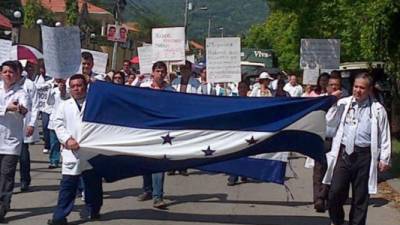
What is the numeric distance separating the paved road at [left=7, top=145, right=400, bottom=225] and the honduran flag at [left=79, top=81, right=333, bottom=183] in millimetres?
810

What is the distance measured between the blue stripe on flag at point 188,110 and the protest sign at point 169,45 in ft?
20.9

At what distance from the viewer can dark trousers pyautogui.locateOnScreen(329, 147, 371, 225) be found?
345 inches

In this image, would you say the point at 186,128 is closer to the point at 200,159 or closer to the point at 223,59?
the point at 200,159

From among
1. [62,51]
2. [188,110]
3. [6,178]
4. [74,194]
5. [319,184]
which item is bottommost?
[319,184]

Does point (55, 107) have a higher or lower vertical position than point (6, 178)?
higher

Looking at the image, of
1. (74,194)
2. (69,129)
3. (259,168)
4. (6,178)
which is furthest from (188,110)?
(6,178)

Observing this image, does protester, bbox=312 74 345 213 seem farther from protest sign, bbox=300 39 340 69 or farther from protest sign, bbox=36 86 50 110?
protest sign, bbox=36 86 50 110

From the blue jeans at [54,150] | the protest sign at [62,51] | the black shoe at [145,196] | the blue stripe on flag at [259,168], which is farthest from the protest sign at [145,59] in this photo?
the blue stripe on flag at [259,168]

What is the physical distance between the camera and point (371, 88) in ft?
29.1

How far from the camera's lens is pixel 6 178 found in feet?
32.2

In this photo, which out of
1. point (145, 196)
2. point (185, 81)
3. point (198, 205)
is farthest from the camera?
point (185, 81)

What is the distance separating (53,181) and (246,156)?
176 inches

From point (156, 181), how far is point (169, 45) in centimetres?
581

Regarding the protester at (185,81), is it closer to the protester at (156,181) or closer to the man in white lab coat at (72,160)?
the protester at (156,181)
